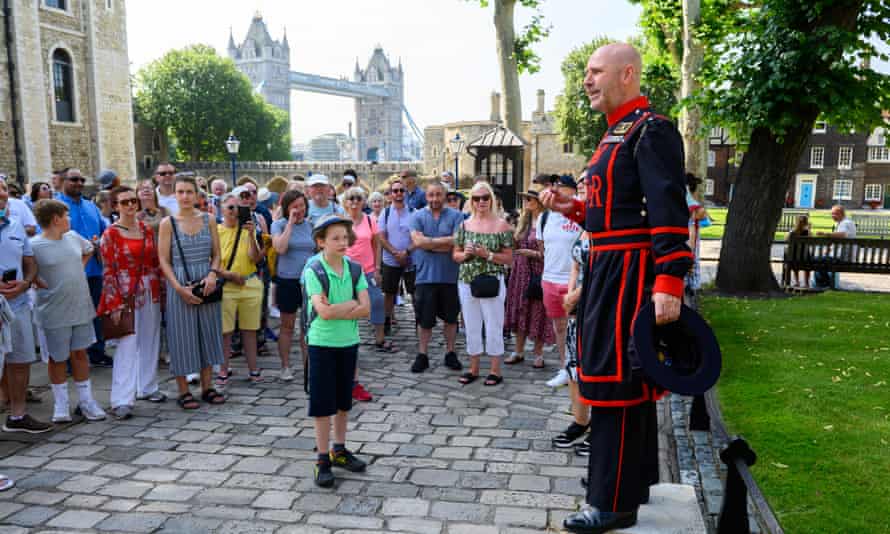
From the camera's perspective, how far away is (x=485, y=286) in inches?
272

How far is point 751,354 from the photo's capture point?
7.60 meters

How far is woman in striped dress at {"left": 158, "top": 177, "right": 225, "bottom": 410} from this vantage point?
628 centimetres

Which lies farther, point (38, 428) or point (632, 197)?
point (38, 428)

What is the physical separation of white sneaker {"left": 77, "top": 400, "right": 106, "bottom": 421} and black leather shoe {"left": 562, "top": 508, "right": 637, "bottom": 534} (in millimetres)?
4434

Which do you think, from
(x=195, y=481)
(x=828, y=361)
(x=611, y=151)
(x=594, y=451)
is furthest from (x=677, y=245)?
(x=828, y=361)

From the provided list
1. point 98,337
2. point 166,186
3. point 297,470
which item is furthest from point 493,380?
point 166,186

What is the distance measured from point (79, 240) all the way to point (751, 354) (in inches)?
271

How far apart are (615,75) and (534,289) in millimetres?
4464

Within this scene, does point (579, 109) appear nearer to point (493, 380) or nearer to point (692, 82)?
point (692, 82)

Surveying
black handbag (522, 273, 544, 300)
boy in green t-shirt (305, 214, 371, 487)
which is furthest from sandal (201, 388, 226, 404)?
black handbag (522, 273, 544, 300)

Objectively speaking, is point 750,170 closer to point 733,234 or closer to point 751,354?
point 733,234

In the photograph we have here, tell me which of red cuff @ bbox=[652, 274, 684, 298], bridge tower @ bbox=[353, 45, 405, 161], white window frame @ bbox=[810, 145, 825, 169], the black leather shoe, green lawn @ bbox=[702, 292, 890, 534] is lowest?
green lawn @ bbox=[702, 292, 890, 534]

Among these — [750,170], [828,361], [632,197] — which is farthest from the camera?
[750,170]

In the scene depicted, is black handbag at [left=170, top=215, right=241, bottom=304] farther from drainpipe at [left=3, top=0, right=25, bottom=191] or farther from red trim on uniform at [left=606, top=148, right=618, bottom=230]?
drainpipe at [left=3, top=0, right=25, bottom=191]
